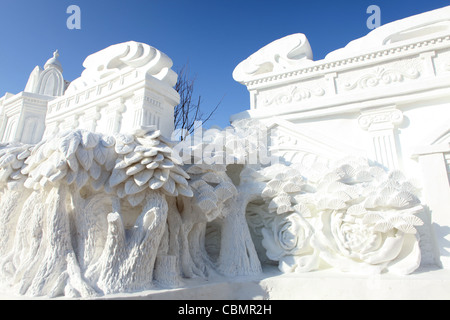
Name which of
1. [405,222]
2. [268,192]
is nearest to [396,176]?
[405,222]

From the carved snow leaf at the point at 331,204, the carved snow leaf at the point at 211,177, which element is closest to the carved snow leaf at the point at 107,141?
the carved snow leaf at the point at 211,177

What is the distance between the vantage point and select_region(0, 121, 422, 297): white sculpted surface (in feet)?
7.34

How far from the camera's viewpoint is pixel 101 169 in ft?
8.13

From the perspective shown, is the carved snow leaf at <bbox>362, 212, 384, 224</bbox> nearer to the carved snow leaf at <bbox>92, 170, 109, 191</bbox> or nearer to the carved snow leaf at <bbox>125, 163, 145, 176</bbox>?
the carved snow leaf at <bbox>125, 163, 145, 176</bbox>

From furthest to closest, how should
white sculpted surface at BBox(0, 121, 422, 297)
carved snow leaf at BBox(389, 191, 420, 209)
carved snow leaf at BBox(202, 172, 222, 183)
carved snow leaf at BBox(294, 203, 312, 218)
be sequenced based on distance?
carved snow leaf at BBox(294, 203, 312, 218)
carved snow leaf at BBox(202, 172, 222, 183)
carved snow leaf at BBox(389, 191, 420, 209)
white sculpted surface at BBox(0, 121, 422, 297)

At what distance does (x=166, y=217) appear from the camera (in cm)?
248

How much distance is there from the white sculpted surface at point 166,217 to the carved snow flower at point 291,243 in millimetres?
11

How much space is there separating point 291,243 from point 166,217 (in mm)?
1305

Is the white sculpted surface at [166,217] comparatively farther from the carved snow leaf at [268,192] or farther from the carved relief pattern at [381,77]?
the carved relief pattern at [381,77]

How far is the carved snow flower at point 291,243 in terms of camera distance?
289 cm

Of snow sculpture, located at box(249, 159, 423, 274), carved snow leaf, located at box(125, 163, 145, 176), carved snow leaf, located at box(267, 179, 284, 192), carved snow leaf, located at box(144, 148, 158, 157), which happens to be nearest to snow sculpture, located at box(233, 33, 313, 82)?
snow sculpture, located at box(249, 159, 423, 274)

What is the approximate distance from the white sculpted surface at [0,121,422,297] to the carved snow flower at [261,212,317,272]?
11 mm

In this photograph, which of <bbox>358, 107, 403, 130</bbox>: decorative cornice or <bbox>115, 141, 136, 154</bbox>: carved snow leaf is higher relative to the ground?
<bbox>358, 107, 403, 130</bbox>: decorative cornice

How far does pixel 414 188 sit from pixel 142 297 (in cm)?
271
